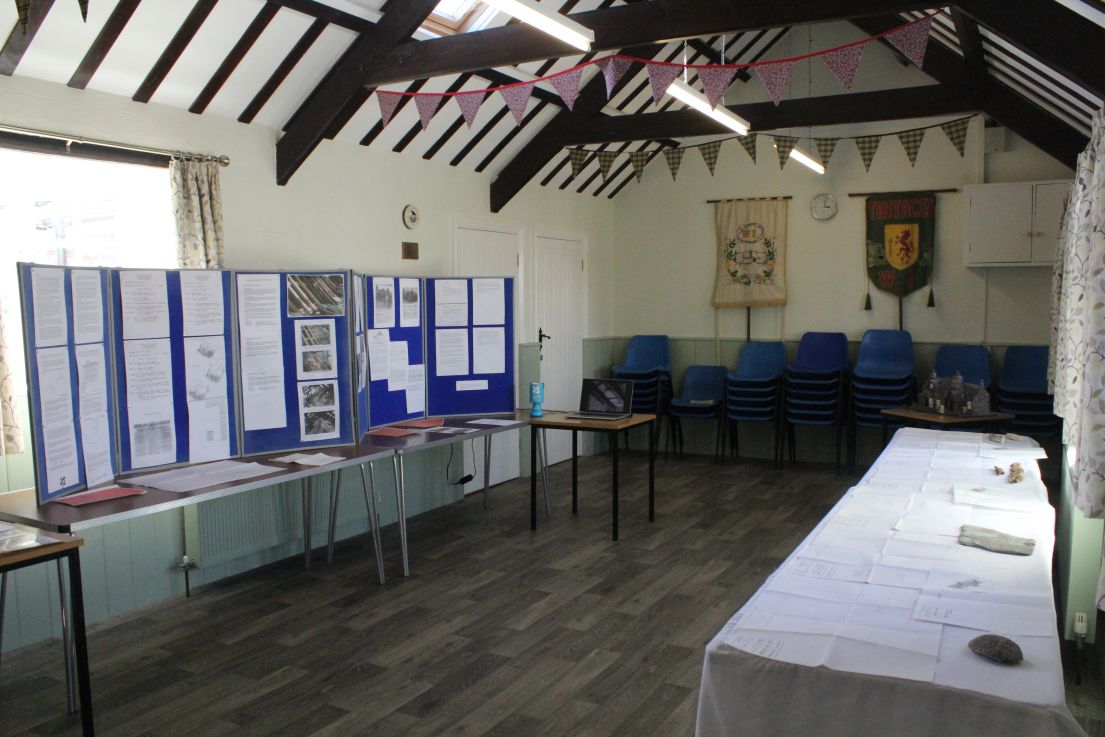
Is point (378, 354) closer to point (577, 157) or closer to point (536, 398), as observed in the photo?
point (536, 398)

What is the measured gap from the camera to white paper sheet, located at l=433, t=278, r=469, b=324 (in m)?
5.77

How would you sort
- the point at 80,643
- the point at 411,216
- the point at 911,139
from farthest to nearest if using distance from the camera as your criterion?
the point at 911,139, the point at 411,216, the point at 80,643

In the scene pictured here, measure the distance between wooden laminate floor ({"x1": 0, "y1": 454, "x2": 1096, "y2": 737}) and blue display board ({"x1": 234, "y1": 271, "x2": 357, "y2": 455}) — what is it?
85 cm

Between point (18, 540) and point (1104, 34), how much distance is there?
4454mm

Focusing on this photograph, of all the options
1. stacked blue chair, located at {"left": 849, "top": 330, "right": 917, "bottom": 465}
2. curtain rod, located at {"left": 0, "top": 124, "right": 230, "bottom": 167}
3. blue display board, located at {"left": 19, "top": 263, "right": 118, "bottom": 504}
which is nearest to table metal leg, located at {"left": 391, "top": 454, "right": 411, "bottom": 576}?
blue display board, located at {"left": 19, "top": 263, "right": 118, "bottom": 504}

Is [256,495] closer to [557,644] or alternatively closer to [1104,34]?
[557,644]

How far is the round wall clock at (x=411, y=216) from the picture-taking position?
6176mm

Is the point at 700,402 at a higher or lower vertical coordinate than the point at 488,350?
lower

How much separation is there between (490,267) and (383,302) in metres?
1.95

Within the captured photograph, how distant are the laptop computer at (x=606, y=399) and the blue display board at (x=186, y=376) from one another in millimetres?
2324

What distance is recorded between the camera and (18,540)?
9.43ft

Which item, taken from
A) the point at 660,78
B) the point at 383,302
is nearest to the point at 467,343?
the point at 383,302

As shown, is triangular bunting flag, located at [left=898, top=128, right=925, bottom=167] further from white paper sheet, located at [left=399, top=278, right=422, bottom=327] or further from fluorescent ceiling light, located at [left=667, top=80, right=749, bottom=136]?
white paper sheet, located at [left=399, top=278, right=422, bottom=327]

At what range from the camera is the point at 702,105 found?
5.30 m
